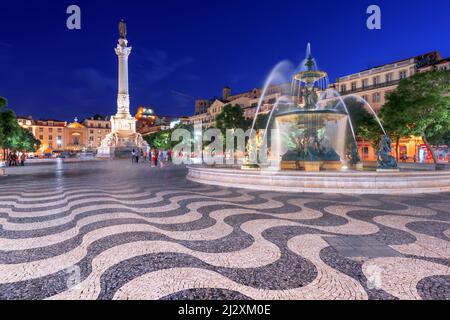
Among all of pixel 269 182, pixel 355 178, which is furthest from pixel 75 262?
pixel 355 178

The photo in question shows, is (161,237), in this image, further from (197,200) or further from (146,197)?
(146,197)

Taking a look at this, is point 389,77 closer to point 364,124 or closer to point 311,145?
point 364,124

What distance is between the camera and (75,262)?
3.78 meters

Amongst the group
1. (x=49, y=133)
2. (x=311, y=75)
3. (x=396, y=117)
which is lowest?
(x=396, y=117)

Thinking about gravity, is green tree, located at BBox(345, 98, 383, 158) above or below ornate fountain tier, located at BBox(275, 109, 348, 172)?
above

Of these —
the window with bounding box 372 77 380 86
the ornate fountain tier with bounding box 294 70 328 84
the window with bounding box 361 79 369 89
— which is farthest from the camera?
the window with bounding box 361 79 369 89

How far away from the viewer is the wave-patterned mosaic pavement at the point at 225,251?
9.82 feet

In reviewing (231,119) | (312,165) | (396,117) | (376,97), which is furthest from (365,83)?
(312,165)

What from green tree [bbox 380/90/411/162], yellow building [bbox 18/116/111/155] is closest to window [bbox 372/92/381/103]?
green tree [bbox 380/90/411/162]

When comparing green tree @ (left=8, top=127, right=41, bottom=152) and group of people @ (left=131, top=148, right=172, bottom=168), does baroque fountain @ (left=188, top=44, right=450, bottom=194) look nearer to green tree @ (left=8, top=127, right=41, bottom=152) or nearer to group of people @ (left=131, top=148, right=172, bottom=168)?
group of people @ (left=131, top=148, right=172, bottom=168)

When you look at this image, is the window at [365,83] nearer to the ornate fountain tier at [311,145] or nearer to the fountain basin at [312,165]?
the ornate fountain tier at [311,145]

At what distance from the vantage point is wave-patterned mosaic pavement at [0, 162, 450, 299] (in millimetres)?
2994

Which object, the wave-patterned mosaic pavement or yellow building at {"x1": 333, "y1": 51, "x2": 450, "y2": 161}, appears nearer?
the wave-patterned mosaic pavement

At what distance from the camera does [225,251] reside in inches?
165
